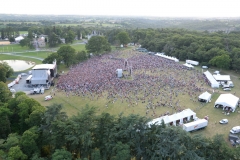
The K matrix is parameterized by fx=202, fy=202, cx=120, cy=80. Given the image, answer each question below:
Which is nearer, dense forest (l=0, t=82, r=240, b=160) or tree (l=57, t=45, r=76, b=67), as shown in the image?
dense forest (l=0, t=82, r=240, b=160)

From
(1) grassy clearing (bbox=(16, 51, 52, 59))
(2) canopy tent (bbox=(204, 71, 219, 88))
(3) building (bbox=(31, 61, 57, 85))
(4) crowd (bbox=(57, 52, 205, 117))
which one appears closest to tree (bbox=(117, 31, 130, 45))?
(1) grassy clearing (bbox=(16, 51, 52, 59))

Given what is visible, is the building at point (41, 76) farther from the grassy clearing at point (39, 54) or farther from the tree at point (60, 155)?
the grassy clearing at point (39, 54)

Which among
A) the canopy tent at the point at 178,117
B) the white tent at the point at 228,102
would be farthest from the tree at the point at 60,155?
the white tent at the point at 228,102

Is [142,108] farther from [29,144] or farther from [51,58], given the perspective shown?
[51,58]

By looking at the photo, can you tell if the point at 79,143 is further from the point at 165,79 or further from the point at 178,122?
the point at 165,79

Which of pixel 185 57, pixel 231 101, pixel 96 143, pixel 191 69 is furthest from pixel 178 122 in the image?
pixel 185 57

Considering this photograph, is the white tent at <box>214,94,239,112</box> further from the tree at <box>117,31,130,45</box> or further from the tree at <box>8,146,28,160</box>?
the tree at <box>117,31,130,45</box>
